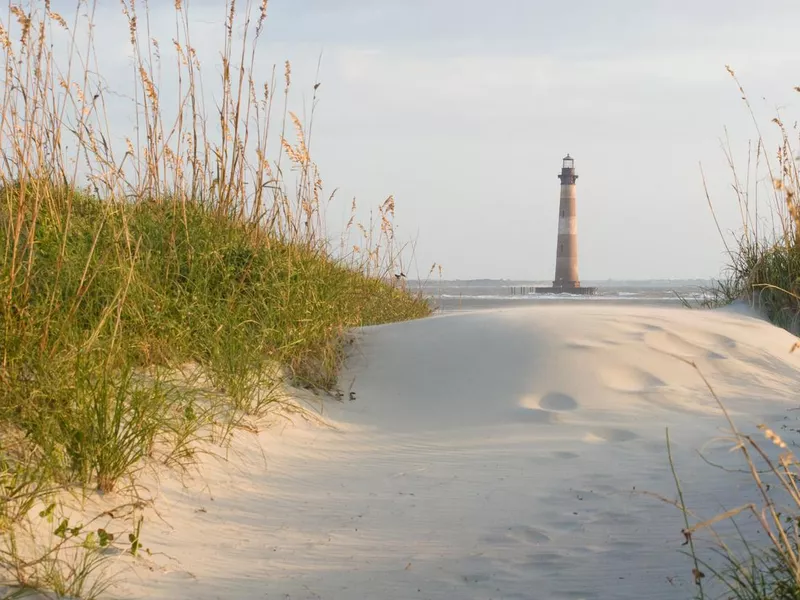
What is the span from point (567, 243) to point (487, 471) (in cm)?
1877

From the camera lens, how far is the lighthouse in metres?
21.4

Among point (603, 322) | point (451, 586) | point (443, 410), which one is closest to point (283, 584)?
point (451, 586)

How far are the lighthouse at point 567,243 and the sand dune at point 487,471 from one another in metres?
15.8

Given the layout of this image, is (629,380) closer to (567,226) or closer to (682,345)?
(682,345)

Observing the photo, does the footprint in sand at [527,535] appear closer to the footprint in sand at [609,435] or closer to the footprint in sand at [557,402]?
the footprint in sand at [609,435]

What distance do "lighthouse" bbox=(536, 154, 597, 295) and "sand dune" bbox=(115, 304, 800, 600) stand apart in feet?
51.8

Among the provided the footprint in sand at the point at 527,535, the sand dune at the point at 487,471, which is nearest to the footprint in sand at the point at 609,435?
the sand dune at the point at 487,471

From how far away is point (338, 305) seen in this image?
16.7 feet

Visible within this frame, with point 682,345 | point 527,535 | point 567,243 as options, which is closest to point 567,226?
point 567,243

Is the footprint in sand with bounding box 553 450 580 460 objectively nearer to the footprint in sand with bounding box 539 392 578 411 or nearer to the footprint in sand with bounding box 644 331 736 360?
the footprint in sand with bounding box 539 392 578 411

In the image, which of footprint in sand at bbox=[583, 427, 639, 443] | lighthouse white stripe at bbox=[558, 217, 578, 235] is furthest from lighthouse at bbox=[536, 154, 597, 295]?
footprint in sand at bbox=[583, 427, 639, 443]

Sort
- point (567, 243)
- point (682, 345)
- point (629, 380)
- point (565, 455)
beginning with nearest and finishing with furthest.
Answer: point (565, 455)
point (629, 380)
point (682, 345)
point (567, 243)

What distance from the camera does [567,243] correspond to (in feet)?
70.3

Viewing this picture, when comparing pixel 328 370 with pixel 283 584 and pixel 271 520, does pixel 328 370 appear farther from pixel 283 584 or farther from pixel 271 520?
pixel 283 584
